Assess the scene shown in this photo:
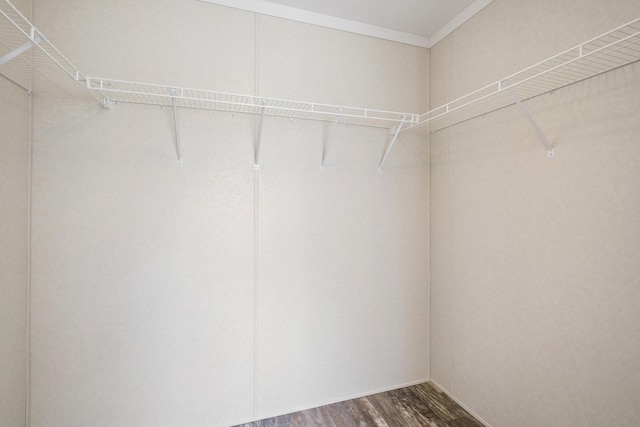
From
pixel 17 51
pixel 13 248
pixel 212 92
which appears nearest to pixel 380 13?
pixel 212 92

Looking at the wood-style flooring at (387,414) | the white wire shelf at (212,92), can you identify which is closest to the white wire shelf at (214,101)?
the white wire shelf at (212,92)

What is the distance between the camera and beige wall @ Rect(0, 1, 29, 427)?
138 cm

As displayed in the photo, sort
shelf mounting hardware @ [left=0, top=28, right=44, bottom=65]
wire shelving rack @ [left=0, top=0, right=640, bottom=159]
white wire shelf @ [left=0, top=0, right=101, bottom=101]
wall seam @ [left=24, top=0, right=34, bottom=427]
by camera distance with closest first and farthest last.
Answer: shelf mounting hardware @ [left=0, top=28, right=44, bottom=65], wire shelving rack @ [left=0, top=0, right=640, bottom=159], white wire shelf @ [left=0, top=0, right=101, bottom=101], wall seam @ [left=24, top=0, right=34, bottom=427]

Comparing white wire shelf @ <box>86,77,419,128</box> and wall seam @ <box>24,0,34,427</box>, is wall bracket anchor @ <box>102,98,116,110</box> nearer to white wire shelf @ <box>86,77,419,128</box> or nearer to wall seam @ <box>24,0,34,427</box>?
white wire shelf @ <box>86,77,419,128</box>

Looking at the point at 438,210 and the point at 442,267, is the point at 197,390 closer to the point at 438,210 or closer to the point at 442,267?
the point at 442,267

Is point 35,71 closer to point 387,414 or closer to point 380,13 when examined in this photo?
point 380,13

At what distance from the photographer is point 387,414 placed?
1925 mm

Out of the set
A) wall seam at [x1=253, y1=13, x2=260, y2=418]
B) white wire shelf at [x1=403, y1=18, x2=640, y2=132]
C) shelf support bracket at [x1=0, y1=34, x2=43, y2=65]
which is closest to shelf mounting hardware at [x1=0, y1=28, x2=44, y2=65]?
shelf support bracket at [x1=0, y1=34, x2=43, y2=65]

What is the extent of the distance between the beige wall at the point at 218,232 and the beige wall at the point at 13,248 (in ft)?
0.20

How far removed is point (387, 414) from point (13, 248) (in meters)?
2.27

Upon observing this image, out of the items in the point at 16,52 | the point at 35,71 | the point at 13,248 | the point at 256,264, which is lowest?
the point at 256,264

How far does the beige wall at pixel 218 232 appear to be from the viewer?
1606 mm

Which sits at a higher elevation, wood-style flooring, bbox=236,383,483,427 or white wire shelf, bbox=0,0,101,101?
white wire shelf, bbox=0,0,101,101

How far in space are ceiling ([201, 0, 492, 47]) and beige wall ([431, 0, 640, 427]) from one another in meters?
0.12
